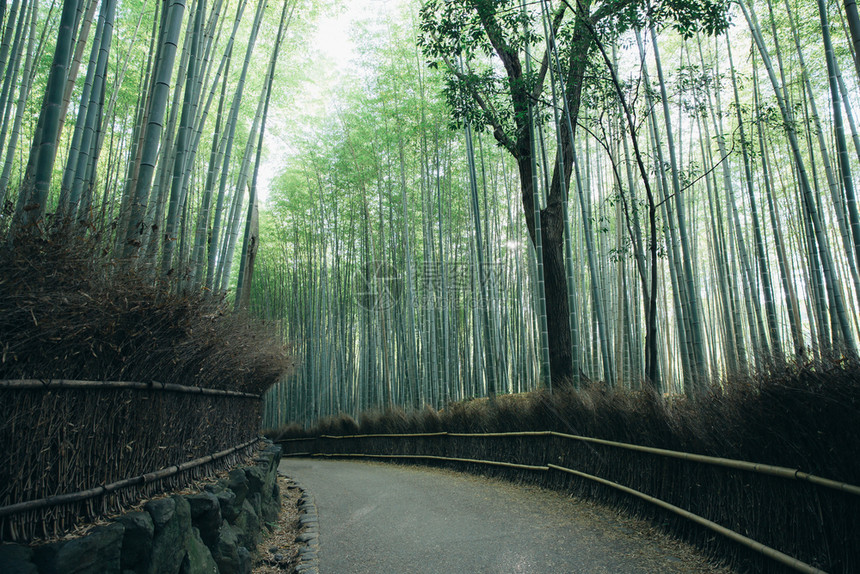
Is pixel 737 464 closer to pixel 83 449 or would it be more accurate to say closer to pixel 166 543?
pixel 166 543

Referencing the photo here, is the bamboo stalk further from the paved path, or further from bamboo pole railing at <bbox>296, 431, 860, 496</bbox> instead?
bamboo pole railing at <bbox>296, 431, 860, 496</bbox>

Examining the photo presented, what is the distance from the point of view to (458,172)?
8609mm

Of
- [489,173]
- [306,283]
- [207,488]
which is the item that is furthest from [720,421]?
[306,283]

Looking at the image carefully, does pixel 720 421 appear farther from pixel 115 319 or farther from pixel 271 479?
pixel 271 479

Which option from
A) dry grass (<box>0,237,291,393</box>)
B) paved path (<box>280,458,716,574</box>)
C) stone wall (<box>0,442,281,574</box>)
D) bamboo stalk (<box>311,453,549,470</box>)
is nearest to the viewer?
stone wall (<box>0,442,281,574</box>)

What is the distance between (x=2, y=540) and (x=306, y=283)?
9311mm

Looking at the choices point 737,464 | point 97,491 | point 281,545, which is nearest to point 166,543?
point 97,491

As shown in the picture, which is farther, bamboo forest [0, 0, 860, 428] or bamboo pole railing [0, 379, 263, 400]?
bamboo forest [0, 0, 860, 428]

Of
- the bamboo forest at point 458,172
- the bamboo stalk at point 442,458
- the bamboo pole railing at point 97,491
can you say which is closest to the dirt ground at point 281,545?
the bamboo pole railing at point 97,491

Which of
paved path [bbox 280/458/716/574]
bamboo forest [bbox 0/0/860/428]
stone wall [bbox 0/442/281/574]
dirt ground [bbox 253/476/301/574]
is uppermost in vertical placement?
bamboo forest [bbox 0/0/860/428]

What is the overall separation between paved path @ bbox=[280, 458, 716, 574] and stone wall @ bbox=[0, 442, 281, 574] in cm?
51

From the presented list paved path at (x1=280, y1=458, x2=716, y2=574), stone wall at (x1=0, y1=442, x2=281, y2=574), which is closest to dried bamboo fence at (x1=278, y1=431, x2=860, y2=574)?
paved path at (x1=280, y1=458, x2=716, y2=574)

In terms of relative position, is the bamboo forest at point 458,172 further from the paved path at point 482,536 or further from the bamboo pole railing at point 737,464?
the paved path at point 482,536

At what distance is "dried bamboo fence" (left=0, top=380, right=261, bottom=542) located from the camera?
1.39 meters
